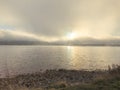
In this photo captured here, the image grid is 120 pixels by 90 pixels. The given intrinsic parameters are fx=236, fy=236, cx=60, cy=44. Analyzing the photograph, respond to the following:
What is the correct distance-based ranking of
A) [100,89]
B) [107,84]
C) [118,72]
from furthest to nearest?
1. [118,72]
2. [107,84]
3. [100,89]

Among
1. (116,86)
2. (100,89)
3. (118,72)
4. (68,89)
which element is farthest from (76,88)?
(118,72)

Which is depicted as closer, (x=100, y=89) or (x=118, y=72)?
(x=100, y=89)

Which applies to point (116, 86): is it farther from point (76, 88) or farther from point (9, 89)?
point (9, 89)

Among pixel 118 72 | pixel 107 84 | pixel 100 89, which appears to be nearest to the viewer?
pixel 100 89

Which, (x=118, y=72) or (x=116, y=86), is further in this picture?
(x=118, y=72)

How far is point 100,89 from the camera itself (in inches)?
540

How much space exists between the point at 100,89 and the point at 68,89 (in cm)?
199

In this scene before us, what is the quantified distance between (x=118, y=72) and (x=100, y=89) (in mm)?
6938

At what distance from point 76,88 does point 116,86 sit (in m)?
2.43

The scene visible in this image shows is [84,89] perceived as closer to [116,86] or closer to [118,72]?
[116,86]

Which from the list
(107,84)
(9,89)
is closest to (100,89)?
(107,84)

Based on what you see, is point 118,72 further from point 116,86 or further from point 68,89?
point 68,89

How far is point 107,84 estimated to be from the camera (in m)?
15.2

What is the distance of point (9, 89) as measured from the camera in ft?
47.5
